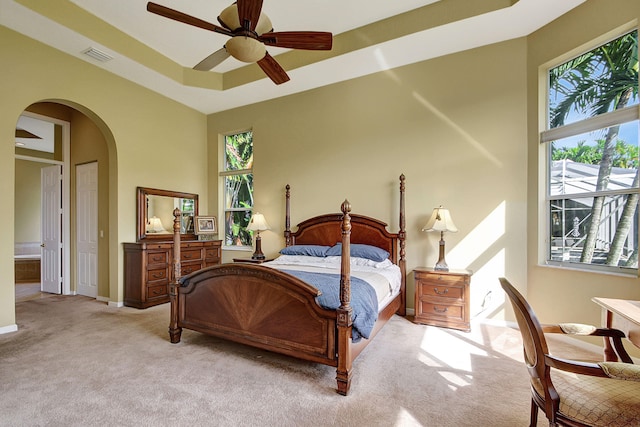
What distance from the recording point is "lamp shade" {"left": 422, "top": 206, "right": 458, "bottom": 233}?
3.45m

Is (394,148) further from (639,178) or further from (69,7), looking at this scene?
(69,7)

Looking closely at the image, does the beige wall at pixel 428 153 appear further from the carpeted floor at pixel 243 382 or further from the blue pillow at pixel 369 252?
the carpeted floor at pixel 243 382

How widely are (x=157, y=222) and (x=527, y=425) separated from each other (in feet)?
16.8

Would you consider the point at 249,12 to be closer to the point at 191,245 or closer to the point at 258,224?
the point at 258,224

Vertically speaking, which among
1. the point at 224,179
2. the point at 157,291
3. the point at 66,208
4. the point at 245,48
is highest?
the point at 245,48

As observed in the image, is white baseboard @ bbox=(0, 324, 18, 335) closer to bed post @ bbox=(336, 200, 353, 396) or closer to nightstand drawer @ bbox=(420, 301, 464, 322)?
bed post @ bbox=(336, 200, 353, 396)

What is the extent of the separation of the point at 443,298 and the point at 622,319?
1872mm

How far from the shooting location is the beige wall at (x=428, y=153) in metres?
3.50

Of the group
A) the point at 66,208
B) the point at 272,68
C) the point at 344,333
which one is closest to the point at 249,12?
the point at 272,68

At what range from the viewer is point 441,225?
345 cm

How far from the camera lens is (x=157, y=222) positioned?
4.80m

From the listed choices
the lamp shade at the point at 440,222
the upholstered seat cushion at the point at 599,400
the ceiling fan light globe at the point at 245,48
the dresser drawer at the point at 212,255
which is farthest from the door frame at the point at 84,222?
the upholstered seat cushion at the point at 599,400

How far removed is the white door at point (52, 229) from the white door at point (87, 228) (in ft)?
1.06

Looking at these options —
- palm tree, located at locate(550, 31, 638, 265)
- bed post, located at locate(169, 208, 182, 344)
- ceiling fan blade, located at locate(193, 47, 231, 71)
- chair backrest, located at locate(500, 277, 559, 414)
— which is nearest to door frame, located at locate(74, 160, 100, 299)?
bed post, located at locate(169, 208, 182, 344)
